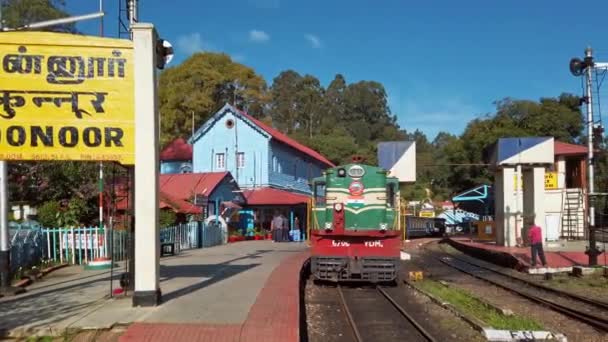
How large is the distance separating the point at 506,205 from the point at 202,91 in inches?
1558

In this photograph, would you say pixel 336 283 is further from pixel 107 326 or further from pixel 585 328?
pixel 107 326

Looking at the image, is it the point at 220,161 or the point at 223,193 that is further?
the point at 220,161

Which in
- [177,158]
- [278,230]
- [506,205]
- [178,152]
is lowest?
[278,230]

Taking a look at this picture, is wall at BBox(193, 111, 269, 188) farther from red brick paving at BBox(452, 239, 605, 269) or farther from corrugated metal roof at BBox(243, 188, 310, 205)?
red brick paving at BBox(452, 239, 605, 269)

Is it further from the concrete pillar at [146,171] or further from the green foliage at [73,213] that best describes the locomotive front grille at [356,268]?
the green foliage at [73,213]

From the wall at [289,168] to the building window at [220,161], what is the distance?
3.41 m

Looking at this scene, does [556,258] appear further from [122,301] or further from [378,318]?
[122,301]

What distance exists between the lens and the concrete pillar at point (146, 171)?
10.1 m

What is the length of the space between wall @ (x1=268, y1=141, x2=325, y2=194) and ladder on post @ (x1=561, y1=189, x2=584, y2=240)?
16.6m

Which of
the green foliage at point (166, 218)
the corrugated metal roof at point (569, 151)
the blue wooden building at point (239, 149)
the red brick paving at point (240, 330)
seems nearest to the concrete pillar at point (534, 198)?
the corrugated metal roof at point (569, 151)

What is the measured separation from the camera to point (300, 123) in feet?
318

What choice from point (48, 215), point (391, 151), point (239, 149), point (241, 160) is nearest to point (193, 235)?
point (48, 215)

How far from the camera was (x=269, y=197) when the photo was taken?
1550 inches

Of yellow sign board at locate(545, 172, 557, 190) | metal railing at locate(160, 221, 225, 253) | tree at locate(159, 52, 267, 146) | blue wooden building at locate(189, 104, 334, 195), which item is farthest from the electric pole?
tree at locate(159, 52, 267, 146)
